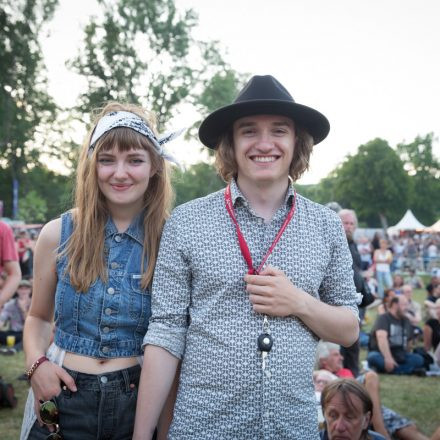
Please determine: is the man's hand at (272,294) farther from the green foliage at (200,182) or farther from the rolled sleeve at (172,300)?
the green foliage at (200,182)

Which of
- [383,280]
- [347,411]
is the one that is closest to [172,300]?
[347,411]

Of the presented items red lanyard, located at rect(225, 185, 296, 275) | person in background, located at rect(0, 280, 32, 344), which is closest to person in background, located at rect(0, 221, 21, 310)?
red lanyard, located at rect(225, 185, 296, 275)

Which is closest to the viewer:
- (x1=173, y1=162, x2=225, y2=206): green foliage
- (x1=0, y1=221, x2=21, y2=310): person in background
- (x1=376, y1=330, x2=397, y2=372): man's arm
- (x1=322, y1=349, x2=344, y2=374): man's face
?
(x1=0, y1=221, x2=21, y2=310): person in background

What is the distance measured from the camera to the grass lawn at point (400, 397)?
573 cm

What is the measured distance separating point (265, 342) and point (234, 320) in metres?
0.15

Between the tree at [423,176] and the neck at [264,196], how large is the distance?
60825mm

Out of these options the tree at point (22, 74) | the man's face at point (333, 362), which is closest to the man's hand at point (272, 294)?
the man's face at point (333, 362)

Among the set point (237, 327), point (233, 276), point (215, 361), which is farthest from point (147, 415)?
point (233, 276)

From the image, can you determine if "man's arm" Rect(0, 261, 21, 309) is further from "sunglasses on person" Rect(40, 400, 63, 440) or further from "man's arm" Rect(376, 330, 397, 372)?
"man's arm" Rect(376, 330, 397, 372)

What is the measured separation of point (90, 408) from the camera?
2316 millimetres

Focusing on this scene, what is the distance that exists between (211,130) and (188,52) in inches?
1310

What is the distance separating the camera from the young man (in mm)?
2145

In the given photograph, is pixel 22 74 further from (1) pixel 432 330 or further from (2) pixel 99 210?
(2) pixel 99 210

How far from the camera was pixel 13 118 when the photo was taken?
2731 cm
